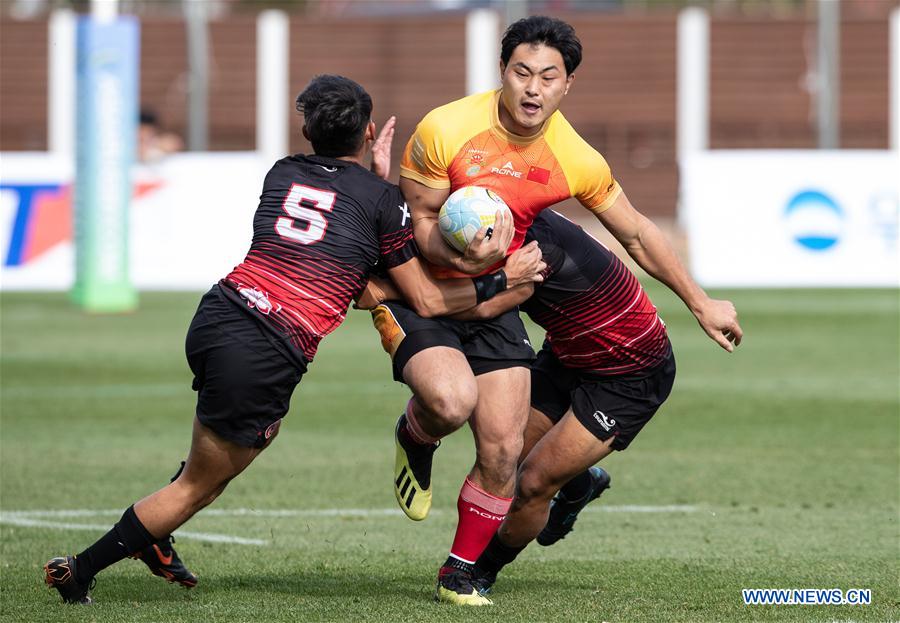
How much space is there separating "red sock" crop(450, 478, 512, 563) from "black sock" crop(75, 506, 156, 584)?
1265 millimetres

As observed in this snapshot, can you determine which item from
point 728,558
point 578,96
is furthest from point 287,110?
point 728,558

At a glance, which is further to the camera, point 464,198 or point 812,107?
point 812,107

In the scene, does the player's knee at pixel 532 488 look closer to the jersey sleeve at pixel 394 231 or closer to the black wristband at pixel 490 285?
the black wristband at pixel 490 285

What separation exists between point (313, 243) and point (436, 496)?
3.60 metres

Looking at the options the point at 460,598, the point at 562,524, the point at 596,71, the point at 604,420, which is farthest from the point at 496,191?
the point at 596,71

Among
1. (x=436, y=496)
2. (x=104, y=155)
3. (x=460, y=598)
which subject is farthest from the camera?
(x=104, y=155)

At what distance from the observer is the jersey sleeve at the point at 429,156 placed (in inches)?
249

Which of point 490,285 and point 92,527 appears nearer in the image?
point 490,285

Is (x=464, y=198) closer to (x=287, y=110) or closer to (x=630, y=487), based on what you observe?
(x=630, y=487)

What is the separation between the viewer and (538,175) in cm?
644

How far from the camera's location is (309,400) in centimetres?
1387

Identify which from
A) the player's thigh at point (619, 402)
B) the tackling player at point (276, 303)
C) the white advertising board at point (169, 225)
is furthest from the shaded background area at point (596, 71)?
the tackling player at point (276, 303)

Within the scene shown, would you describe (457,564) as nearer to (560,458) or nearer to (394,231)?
(560,458)

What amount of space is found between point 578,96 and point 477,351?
2967 centimetres
